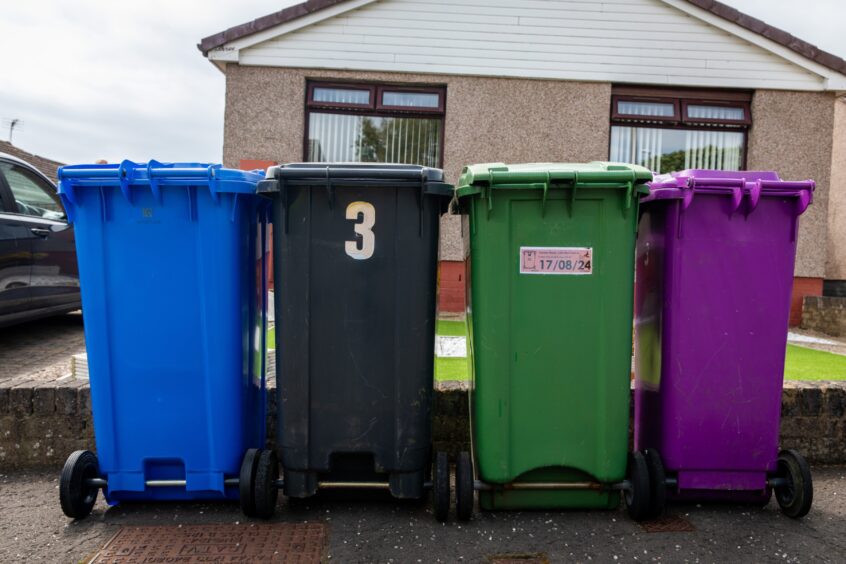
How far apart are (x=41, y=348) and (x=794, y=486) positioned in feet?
18.1

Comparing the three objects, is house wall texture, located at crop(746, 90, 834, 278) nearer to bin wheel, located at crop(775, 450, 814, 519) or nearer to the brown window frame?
the brown window frame

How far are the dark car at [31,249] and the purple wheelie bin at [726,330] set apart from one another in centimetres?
445

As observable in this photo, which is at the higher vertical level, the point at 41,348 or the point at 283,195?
the point at 283,195

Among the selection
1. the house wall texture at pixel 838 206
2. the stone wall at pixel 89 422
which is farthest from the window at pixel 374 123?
the house wall texture at pixel 838 206

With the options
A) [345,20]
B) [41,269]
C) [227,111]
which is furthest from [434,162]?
[41,269]

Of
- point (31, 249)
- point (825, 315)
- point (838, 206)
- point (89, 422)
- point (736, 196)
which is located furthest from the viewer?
point (838, 206)

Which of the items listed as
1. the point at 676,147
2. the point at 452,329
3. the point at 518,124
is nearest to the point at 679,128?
the point at 676,147

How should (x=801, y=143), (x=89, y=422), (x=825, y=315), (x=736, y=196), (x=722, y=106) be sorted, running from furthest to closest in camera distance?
(x=722, y=106) → (x=801, y=143) → (x=825, y=315) → (x=89, y=422) → (x=736, y=196)

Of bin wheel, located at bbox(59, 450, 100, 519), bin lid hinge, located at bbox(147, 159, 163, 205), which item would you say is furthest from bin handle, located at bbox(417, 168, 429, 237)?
bin wheel, located at bbox(59, 450, 100, 519)

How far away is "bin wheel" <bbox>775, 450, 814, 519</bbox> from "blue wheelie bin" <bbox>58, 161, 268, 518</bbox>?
2.44 metres

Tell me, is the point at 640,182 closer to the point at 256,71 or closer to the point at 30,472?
the point at 30,472

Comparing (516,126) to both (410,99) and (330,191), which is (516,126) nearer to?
(410,99)

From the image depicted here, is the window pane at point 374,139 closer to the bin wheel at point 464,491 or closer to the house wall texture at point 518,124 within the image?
the house wall texture at point 518,124

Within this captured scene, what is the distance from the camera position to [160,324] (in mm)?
2551
